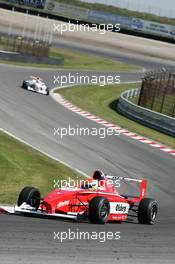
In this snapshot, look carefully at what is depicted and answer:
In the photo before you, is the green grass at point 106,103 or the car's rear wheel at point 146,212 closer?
the car's rear wheel at point 146,212

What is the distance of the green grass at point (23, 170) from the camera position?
1644 cm

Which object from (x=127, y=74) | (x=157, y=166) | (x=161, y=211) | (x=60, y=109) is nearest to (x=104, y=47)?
(x=127, y=74)

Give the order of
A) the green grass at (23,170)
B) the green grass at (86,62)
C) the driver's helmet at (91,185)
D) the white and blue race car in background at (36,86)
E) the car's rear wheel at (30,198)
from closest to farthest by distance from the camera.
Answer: the car's rear wheel at (30,198), the driver's helmet at (91,185), the green grass at (23,170), the white and blue race car in background at (36,86), the green grass at (86,62)

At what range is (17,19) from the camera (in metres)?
77.8

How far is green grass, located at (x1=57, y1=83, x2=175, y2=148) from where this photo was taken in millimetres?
28906

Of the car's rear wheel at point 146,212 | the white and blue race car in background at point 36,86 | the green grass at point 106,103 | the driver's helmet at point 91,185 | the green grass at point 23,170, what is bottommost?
the green grass at point 106,103

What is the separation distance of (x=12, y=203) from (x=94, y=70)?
41.5 metres

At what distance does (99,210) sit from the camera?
12.9 meters

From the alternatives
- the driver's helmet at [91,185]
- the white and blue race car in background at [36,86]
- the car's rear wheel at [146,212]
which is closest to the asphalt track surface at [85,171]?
the car's rear wheel at [146,212]

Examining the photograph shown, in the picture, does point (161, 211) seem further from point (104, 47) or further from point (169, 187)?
point (104, 47)

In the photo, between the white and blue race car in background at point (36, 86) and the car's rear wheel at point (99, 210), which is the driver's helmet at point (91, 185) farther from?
the white and blue race car in background at point (36, 86)

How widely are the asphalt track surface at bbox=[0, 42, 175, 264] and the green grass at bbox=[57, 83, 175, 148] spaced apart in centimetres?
153

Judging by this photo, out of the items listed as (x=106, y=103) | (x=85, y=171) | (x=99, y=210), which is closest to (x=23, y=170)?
(x=85, y=171)

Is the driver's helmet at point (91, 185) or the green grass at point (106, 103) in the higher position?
the driver's helmet at point (91, 185)
